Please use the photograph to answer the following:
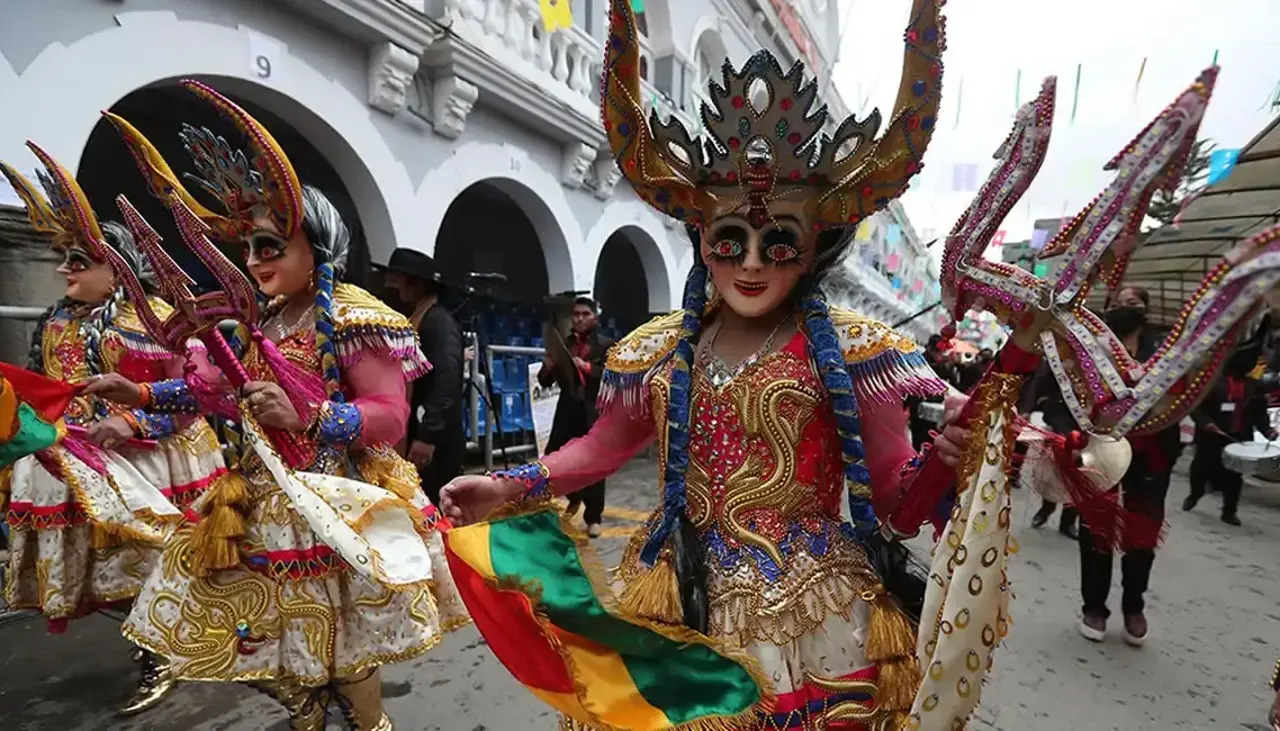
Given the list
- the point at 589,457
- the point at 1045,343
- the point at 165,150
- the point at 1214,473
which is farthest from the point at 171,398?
the point at 1214,473

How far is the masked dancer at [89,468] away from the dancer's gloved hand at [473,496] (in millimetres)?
1933

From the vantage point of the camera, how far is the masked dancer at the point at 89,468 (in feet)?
9.11

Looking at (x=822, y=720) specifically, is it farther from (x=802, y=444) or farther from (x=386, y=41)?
(x=386, y=41)

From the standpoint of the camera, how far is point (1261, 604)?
14.1ft

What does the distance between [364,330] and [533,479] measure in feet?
3.10

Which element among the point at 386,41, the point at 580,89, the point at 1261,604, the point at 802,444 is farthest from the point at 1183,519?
the point at 386,41

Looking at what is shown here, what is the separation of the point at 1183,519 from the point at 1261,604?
2.67m

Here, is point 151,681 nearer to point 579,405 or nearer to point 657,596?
point 657,596

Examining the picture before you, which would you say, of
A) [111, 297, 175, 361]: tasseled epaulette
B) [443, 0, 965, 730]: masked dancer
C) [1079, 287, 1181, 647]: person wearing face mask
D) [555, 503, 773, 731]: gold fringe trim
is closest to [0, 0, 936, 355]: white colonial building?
[443, 0, 965, 730]: masked dancer

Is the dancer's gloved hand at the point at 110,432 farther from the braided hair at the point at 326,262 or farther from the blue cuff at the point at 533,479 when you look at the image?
the blue cuff at the point at 533,479

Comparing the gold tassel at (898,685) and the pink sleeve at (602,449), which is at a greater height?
the pink sleeve at (602,449)

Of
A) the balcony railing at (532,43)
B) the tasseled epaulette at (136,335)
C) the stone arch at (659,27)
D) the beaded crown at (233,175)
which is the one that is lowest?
the tasseled epaulette at (136,335)

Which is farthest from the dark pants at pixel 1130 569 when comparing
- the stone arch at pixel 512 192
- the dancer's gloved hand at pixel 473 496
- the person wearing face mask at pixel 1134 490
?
the stone arch at pixel 512 192

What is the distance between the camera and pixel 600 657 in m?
1.19
